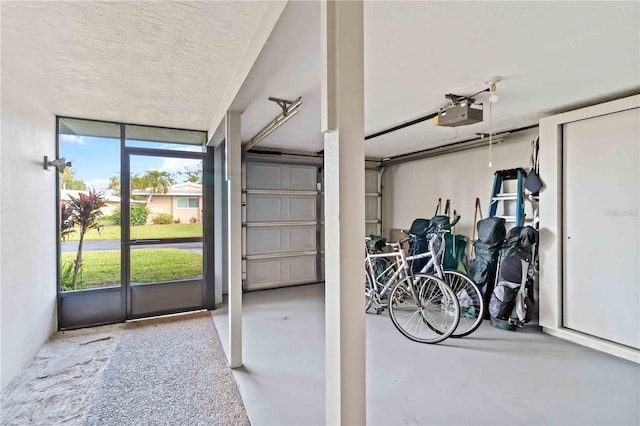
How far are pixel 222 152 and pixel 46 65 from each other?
233cm

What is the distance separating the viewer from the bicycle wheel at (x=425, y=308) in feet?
9.76

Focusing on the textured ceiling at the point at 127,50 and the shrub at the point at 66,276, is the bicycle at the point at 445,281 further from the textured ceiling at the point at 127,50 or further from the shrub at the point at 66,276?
the shrub at the point at 66,276

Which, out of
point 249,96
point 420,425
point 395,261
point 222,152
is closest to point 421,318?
point 395,261

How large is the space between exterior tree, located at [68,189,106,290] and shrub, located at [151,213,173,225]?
1.86 ft

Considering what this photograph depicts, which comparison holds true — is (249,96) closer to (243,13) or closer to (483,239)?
(243,13)

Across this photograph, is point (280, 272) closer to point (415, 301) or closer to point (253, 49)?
point (415, 301)

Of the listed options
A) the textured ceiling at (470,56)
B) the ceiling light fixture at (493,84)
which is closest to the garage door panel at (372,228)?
the textured ceiling at (470,56)

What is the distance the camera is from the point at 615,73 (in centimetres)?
224

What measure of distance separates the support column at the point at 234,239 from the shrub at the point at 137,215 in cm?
174

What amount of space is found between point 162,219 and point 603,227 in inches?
185

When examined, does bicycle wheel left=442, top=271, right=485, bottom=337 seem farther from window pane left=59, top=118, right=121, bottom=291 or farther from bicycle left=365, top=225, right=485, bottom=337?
window pane left=59, top=118, right=121, bottom=291

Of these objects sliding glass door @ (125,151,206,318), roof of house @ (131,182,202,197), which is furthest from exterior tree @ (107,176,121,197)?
roof of house @ (131,182,202,197)

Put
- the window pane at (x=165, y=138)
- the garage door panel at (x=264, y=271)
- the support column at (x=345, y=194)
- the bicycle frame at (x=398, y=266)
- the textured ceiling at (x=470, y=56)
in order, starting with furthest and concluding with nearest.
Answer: the garage door panel at (x=264, y=271), the window pane at (x=165, y=138), the bicycle frame at (x=398, y=266), the textured ceiling at (x=470, y=56), the support column at (x=345, y=194)

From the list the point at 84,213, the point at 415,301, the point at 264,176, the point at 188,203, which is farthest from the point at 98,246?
the point at 415,301
